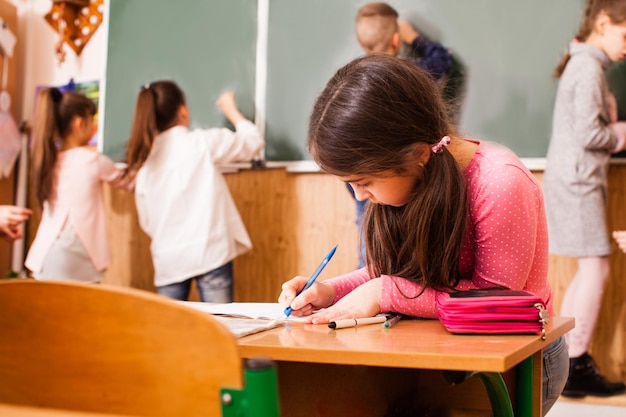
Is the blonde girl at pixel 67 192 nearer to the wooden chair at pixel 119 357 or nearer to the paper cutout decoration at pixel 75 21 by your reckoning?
the paper cutout decoration at pixel 75 21

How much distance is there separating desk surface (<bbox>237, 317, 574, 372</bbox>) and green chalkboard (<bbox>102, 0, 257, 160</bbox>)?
2.68m

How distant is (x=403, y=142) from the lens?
1.36 metres

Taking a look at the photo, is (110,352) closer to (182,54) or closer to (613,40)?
(613,40)

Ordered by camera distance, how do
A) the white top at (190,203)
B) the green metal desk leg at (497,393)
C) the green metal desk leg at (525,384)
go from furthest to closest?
1. the white top at (190,203)
2. the green metal desk leg at (525,384)
3. the green metal desk leg at (497,393)

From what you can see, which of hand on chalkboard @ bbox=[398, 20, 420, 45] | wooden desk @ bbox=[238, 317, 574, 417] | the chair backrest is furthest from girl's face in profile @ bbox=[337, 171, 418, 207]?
hand on chalkboard @ bbox=[398, 20, 420, 45]

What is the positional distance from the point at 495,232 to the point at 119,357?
0.84 m

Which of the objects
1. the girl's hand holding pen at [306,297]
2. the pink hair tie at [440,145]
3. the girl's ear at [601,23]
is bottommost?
the girl's hand holding pen at [306,297]

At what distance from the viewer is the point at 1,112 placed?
13.4 feet

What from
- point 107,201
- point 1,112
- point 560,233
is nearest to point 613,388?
point 560,233

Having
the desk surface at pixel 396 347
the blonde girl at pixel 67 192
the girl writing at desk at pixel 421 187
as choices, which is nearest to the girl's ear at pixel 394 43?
the blonde girl at pixel 67 192

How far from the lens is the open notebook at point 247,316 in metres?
1.24

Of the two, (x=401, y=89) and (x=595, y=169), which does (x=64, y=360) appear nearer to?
(x=401, y=89)

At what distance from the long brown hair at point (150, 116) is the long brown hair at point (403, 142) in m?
2.23

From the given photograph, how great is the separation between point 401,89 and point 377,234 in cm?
32
